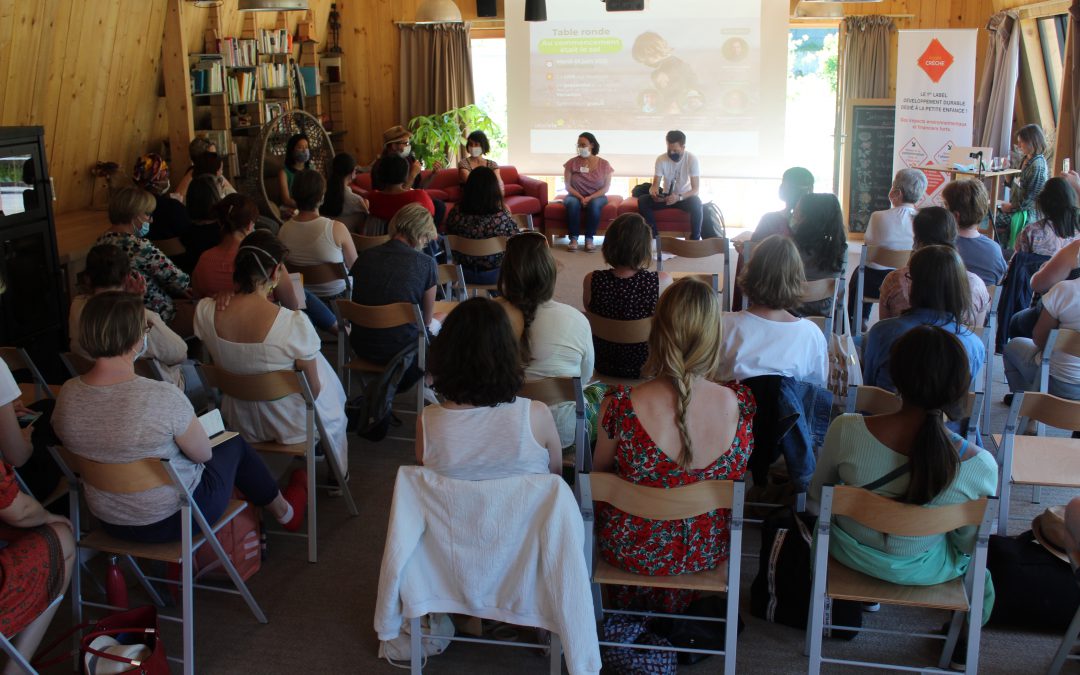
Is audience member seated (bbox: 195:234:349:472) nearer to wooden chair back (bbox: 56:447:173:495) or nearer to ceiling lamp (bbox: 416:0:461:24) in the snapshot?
wooden chair back (bbox: 56:447:173:495)

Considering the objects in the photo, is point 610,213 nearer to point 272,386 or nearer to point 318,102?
point 318,102

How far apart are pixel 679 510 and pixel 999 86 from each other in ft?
27.2

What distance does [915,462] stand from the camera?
2494mm

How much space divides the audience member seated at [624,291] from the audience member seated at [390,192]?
234cm

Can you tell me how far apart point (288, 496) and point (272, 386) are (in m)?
0.54

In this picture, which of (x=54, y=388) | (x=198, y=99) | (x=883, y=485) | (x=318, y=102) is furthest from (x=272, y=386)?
(x=318, y=102)

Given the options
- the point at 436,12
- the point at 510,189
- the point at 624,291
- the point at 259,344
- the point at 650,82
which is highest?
the point at 436,12

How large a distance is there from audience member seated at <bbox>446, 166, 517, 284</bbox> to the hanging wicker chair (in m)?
2.52

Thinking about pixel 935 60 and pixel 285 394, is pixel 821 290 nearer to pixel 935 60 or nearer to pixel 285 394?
pixel 285 394

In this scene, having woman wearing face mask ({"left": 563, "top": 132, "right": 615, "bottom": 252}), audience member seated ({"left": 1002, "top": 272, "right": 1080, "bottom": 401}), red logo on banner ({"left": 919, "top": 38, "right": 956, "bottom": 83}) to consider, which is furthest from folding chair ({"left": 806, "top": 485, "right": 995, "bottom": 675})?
red logo on banner ({"left": 919, "top": 38, "right": 956, "bottom": 83})

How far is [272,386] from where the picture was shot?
134 inches

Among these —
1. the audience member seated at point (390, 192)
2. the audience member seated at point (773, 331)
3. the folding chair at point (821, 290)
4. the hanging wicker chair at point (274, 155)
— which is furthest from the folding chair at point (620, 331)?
the hanging wicker chair at point (274, 155)

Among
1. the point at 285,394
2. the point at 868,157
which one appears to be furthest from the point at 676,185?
the point at 285,394

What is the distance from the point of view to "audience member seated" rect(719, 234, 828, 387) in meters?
3.36
